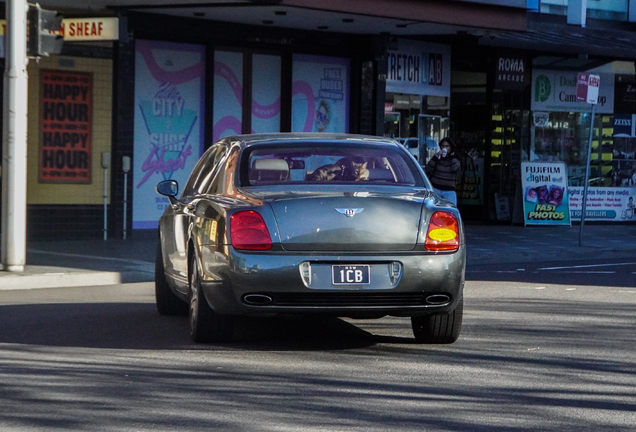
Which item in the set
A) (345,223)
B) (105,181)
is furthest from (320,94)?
(345,223)

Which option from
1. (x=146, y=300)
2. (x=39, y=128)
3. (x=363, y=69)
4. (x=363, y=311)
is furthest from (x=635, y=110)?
(x=363, y=311)

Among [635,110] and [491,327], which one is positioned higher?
[635,110]

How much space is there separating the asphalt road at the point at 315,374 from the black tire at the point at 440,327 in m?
0.10

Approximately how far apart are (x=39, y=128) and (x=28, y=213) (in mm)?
1278

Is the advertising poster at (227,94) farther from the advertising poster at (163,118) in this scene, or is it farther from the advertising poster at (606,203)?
the advertising poster at (606,203)

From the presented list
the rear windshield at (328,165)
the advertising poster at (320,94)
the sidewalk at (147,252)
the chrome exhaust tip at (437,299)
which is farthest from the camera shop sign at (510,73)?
the chrome exhaust tip at (437,299)

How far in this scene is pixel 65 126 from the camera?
17.9 meters

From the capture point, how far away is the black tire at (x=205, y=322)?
7852 mm

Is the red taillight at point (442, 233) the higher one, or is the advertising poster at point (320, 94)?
the advertising poster at point (320, 94)

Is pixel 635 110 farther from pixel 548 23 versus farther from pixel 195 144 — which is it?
pixel 195 144

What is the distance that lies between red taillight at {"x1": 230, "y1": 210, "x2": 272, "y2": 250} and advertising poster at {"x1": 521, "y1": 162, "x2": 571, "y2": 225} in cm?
1692

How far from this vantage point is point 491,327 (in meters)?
9.12

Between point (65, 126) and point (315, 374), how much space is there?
11.9 metres

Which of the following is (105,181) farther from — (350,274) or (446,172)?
(350,274)
